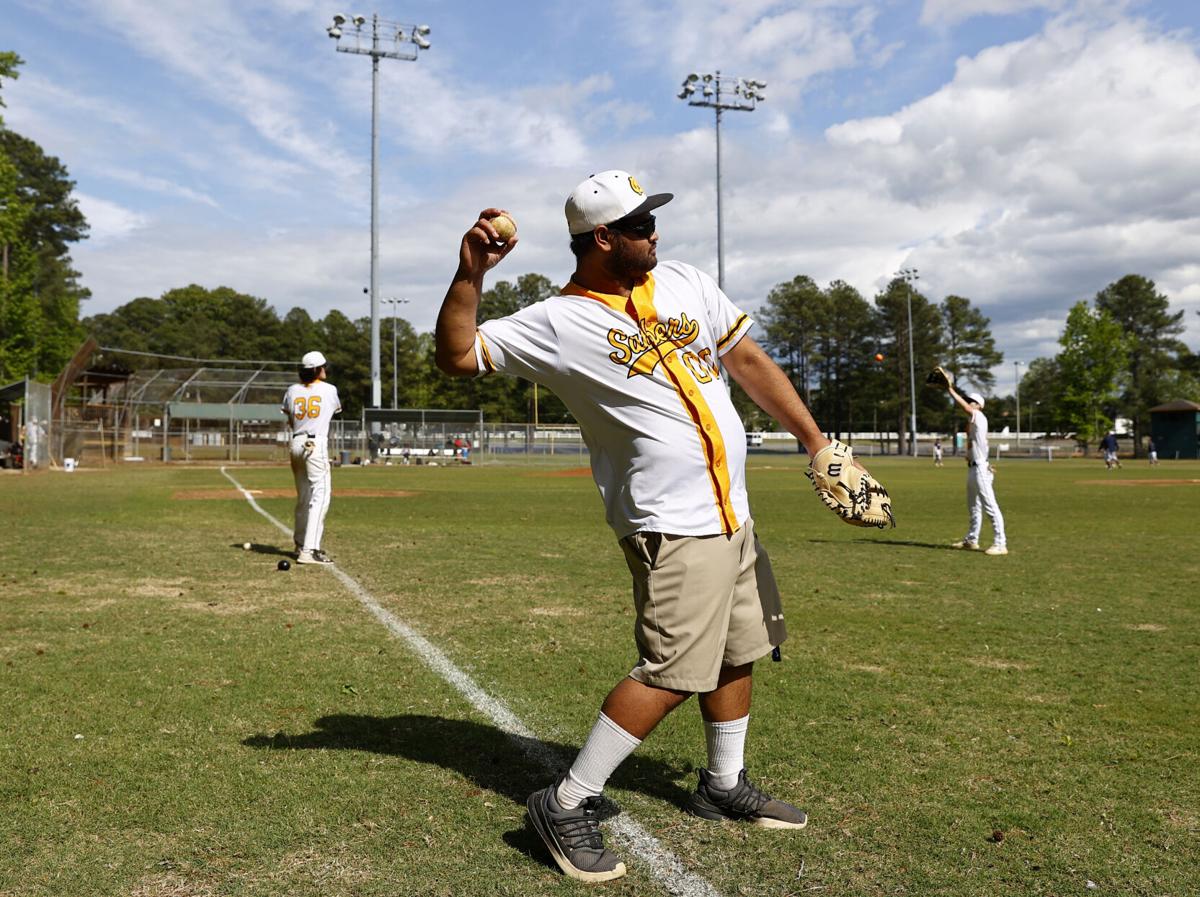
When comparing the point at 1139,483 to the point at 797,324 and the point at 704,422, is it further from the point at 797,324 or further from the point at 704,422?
the point at 797,324

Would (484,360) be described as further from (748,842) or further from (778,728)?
(778,728)

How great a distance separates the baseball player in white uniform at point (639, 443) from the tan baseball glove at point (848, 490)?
0.22 meters

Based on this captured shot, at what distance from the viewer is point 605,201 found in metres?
3.15

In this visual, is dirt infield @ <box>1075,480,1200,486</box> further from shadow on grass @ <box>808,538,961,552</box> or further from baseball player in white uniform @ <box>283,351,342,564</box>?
baseball player in white uniform @ <box>283,351,342,564</box>

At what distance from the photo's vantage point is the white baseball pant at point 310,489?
10266mm

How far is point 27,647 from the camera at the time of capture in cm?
610

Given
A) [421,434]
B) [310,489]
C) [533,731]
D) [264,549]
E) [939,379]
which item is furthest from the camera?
[421,434]

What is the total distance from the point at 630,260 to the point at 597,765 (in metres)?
1.69

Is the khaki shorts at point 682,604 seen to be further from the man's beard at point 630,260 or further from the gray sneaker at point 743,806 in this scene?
the man's beard at point 630,260

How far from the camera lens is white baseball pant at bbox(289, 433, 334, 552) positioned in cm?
1027

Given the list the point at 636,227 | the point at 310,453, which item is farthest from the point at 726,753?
the point at 310,453

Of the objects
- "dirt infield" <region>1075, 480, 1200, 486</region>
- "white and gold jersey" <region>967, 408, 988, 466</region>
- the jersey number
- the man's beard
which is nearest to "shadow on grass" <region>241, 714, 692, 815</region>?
the man's beard

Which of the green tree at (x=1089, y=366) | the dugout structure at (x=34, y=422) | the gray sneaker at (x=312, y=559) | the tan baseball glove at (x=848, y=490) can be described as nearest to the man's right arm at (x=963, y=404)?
the gray sneaker at (x=312, y=559)

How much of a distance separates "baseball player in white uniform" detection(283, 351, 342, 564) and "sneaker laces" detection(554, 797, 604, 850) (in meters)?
7.70
